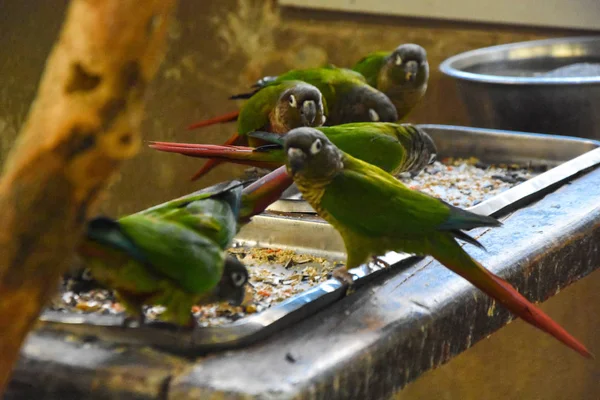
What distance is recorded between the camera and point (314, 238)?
1172 mm

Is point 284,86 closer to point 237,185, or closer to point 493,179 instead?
point 493,179

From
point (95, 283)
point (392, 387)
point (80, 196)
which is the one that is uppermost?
point (80, 196)

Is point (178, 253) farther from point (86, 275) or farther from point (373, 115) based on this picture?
point (373, 115)

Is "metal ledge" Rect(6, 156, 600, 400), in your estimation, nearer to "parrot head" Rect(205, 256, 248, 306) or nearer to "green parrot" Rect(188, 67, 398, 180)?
"parrot head" Rect(205, 256, 248, 306)

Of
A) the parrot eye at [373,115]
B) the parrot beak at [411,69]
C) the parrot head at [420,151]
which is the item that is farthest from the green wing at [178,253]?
the parrot beak at [411,69]

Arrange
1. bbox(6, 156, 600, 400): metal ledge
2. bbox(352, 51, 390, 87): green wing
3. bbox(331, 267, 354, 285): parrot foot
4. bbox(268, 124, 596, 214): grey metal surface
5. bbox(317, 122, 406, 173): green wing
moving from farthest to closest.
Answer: bbox(352, 51, 390, 87): green wing
bbox(268, 124, 596, 214): grey metal surface
bbox(317, 122, 406, 173): green wing
bbox(331, 267, 354, 285): parrot foot
bbox(6, 156, 600, 400): metal ledge

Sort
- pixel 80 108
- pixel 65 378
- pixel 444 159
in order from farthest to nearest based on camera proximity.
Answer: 1. pixel 444 159
2. pixel 65 378
3. pixel 80 108

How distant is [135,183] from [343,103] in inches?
40.6

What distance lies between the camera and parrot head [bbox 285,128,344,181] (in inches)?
37.1

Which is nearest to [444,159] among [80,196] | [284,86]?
[284,86]

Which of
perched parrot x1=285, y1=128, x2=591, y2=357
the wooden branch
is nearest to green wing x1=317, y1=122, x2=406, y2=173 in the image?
perched parrot x1=285, y1=128, x2=591, y2=357

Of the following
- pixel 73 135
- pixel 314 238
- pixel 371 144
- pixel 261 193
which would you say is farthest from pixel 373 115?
pixel 73 135

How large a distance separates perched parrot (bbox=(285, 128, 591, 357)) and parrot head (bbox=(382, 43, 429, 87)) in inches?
28.9

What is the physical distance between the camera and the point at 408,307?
922 mm
